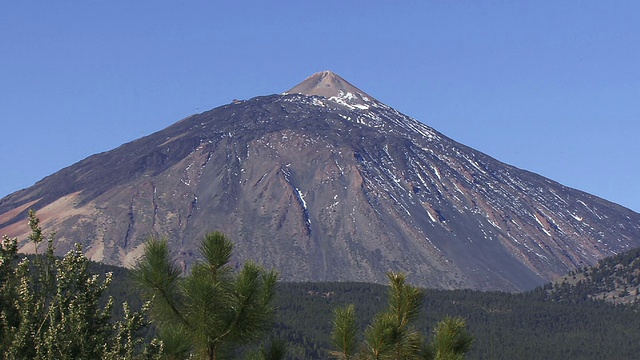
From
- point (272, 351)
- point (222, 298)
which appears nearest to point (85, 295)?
point (222, 298)

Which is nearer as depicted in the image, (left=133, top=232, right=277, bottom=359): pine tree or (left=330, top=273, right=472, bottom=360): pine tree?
(left=133, top=232, right=277, bottom=359): pine tree

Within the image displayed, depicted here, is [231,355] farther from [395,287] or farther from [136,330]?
[395,287]

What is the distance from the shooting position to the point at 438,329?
27609 millimetres

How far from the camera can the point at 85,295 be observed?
2367 centimetres

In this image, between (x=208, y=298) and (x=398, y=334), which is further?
(x=398, y=334)

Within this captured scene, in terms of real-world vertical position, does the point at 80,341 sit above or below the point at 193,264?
below

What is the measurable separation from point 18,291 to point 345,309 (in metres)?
7.44

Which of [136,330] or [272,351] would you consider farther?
[272,351]

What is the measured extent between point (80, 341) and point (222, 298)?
322cm

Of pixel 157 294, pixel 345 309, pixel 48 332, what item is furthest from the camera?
pixel 345 309

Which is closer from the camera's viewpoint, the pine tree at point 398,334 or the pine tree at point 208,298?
the pine tree at point 208,298

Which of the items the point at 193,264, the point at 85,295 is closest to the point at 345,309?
the point at 193,264

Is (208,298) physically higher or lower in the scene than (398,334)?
higher

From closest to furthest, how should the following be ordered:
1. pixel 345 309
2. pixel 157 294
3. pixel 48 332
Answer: pixel 48 332 → pixel 157 294 → pixel 345 309
